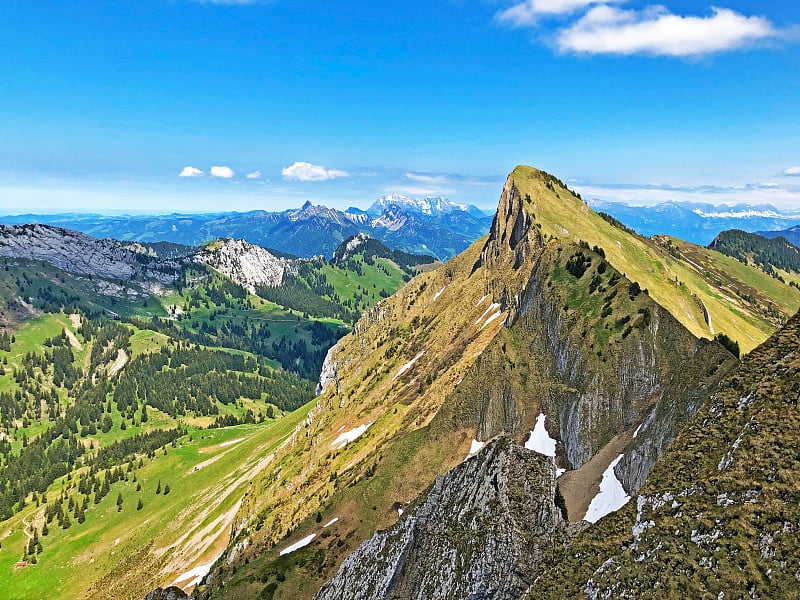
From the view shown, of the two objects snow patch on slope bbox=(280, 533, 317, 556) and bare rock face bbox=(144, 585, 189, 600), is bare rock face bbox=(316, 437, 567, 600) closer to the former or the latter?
bare rock face bbox=(144, 585, 189, 600)

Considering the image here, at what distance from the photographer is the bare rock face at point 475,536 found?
2539 cm

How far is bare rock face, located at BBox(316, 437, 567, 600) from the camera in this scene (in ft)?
83.3

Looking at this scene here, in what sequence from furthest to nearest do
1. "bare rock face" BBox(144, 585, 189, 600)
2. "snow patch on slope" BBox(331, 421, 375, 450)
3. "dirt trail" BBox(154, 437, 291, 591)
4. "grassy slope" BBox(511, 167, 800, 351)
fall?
"dirt trail" BBox(154, 437, 291, 591) < "snow patch on slope" BBox(331, 421, 375, 450) < "grassy slope" BBox(511, 167, 800, 351) < "bare rock face" BBox(144, 585, 189, 600)

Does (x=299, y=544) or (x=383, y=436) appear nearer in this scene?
(x=299, y=544)

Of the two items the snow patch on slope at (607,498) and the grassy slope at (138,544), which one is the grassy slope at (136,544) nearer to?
the grassy slope at (138,544)

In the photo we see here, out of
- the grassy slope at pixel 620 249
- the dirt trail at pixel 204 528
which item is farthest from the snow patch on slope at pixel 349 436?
the grassy slope at pixel 620 249

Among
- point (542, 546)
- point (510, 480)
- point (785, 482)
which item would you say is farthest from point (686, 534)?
point (510, 480)

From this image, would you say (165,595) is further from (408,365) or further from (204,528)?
(204,528)

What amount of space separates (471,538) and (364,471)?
203 feet

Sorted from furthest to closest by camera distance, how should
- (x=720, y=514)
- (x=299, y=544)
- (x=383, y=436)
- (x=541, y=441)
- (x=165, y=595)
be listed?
(x=383, y=436), (x=299, y=544), (x=541, y=441), (x=165, y=595), (x=720, y=514)

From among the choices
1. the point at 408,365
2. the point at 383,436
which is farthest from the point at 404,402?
the point at 408,365

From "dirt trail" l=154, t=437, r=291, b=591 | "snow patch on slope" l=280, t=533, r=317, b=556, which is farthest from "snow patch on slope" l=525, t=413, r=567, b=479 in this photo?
"dirt trail" l=154, t=437, r=291, b=591

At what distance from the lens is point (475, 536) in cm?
2784

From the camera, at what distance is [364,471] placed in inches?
3413
